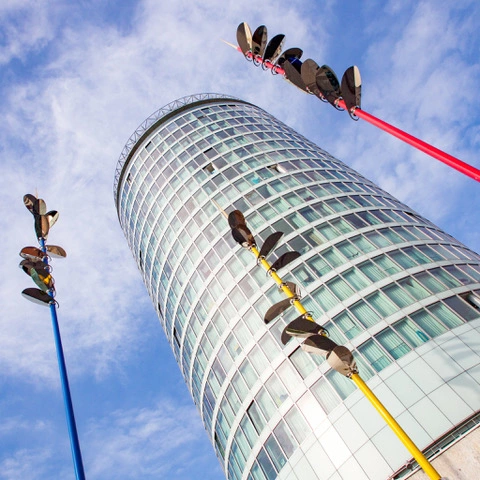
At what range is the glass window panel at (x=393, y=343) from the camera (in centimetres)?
2200

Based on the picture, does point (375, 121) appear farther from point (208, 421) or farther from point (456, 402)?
point (208, 421)

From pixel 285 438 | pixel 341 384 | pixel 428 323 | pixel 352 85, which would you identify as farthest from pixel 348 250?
pixel 352 85

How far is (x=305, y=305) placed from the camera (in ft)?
86.8

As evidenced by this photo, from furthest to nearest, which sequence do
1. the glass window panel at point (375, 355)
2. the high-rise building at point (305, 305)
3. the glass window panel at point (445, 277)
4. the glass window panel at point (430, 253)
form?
the glass window panel at point (430, 253)
the glass window panel at point (445, 277)
the glass window panel at point (375, 355)
the high-rise building at point (305, 305)

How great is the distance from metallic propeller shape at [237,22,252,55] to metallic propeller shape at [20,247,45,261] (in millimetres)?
10697

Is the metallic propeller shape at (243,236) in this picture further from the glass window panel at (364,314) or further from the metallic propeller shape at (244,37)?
the glass window panel at (364,314)

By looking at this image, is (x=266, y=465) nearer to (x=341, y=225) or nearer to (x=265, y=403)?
(x=265, y=403)

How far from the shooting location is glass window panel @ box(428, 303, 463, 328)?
22.7 meters

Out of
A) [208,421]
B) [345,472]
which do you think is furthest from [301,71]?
[208,421]

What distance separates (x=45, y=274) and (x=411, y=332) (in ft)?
60.4

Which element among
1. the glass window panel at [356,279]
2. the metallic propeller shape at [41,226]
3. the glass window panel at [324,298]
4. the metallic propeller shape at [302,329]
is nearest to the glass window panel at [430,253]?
the glass window panel at [356,279]

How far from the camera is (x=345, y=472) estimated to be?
63.7 feet

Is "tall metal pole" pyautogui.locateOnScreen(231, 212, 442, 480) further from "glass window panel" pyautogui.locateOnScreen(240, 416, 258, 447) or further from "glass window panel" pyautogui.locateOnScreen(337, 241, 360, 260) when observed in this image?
"glass window panel" pyautogui.locateOnScreen(337, 241, 360, 260)

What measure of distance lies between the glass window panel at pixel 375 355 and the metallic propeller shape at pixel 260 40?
51.7ft
